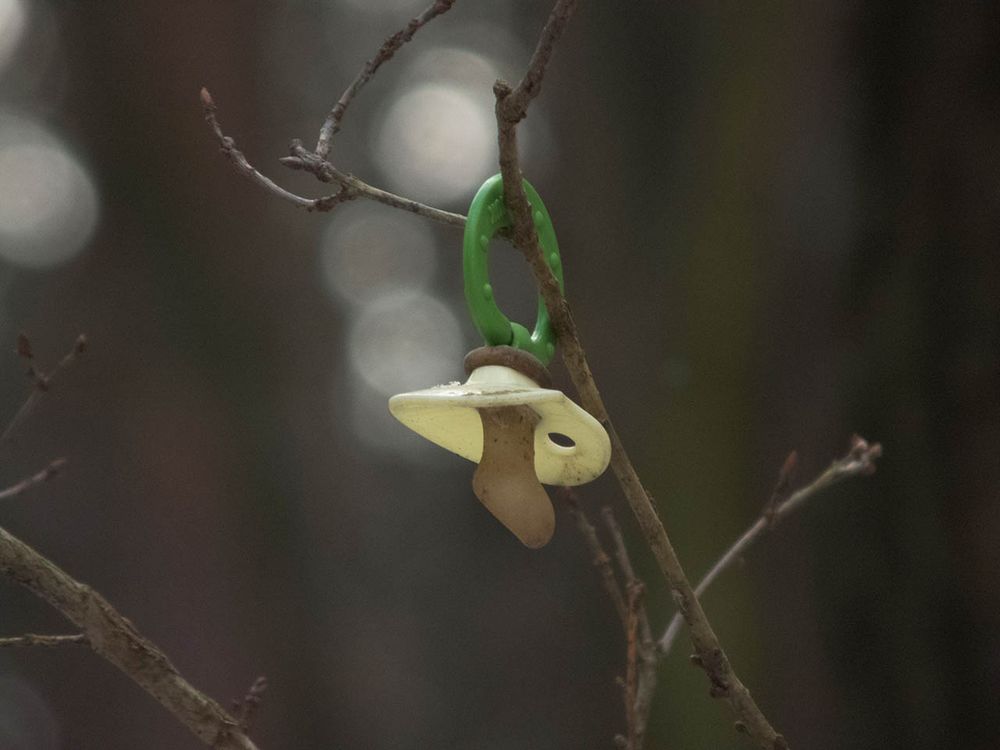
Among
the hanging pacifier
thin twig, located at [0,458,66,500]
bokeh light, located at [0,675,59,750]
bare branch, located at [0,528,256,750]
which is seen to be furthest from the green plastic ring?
bokeh light, located at [0,675,59,750]

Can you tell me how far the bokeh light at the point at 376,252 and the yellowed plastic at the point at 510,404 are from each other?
2.36 metres

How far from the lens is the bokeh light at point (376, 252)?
3.03 meters

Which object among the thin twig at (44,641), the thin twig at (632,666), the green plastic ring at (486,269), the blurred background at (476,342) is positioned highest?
the blurred background at (476,342)

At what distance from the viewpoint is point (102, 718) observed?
219 centimetres

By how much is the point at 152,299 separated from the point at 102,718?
39.9 inches

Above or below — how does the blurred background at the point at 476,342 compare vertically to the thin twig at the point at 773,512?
above

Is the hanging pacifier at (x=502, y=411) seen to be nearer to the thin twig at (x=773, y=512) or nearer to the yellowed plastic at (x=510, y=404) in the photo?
the yellowed plastic at (x=510, y=404)

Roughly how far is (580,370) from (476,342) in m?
2.11

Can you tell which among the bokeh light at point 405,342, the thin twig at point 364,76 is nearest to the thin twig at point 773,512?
the thin twig at point 364,76

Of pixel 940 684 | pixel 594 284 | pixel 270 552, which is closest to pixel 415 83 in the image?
pixel 594 284

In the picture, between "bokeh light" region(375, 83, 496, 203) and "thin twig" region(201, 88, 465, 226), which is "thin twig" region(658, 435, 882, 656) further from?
"bokeh light" region(375, 83, 496, 203)

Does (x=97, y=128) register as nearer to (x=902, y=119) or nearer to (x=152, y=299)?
(x=152, y=299)

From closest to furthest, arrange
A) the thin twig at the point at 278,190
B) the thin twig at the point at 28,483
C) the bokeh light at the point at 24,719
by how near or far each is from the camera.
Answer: the thin twig at the point at 278,190
the thin twig at the point at 28,483
the bokeh light at the point at 24,719

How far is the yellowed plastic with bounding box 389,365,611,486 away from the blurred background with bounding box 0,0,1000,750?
3.55 ft
